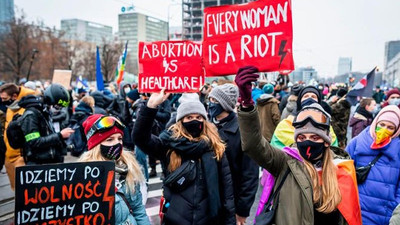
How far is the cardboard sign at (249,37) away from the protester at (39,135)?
255 centimetres

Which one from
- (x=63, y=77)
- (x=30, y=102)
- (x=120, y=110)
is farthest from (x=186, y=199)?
(x=63, y=77)

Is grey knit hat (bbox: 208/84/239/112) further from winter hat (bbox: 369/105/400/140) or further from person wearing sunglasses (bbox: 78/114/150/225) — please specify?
winter hat (bbox: 369/105/400/140)

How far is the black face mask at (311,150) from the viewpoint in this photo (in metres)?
2.51

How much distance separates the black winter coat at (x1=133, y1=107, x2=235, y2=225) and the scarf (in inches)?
2.5

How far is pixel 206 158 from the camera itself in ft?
10.3

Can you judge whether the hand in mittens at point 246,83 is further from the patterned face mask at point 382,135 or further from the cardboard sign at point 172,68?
the patterned face mask at point 382,135

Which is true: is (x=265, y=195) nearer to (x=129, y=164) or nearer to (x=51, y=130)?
(x=129, y=164)

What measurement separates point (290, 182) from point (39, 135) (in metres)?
3.39

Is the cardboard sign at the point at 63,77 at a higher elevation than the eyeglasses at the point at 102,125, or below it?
higher

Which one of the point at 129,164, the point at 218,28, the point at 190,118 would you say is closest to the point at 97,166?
the point at 129,164

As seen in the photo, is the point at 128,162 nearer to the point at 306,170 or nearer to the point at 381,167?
the point at 306,170

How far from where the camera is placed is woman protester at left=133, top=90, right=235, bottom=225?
3.02 metres

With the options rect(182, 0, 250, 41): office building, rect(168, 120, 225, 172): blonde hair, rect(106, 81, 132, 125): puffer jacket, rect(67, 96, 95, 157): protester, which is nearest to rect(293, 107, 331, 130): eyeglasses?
rect(168, 120, 225, 172): blonde hair

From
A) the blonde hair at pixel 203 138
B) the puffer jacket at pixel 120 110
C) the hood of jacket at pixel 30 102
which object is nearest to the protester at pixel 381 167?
the blonde hair at pixel 203 138
